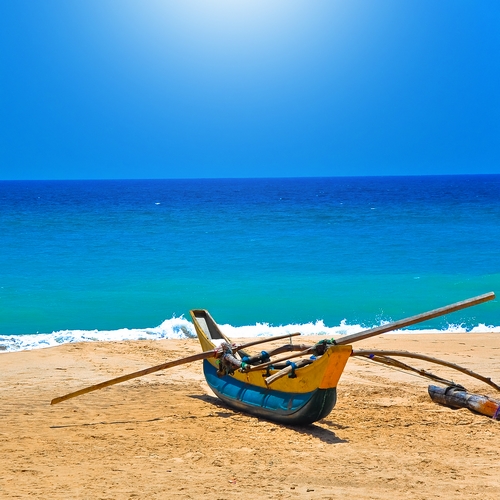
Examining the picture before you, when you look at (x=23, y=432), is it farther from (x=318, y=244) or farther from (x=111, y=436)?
(x=318, y=244)

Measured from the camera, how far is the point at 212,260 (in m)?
25.4

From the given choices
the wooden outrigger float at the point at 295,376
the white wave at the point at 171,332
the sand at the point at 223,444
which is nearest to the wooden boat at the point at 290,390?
the wooden outrigger float at the point at 295,376

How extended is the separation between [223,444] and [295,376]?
1.05 m

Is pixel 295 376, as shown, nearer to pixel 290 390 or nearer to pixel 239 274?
pixel 290 390

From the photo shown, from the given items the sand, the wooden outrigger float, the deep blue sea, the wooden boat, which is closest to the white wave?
the deep blue sea

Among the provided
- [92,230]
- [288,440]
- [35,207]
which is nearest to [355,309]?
[288,440]

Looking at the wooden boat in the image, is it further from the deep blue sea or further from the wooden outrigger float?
the deep blue sea

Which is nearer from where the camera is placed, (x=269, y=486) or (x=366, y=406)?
(x=269, y=486)

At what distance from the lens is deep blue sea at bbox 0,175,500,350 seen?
1603 cm

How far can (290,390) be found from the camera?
794 cm

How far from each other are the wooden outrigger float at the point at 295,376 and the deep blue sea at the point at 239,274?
5.33 metres

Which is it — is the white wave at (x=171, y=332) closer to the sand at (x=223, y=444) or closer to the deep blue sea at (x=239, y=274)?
the deep blue sea at (x=239, y=274)

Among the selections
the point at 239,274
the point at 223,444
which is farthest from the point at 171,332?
the point at 239,274

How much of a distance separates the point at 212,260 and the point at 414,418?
17.4 meters
